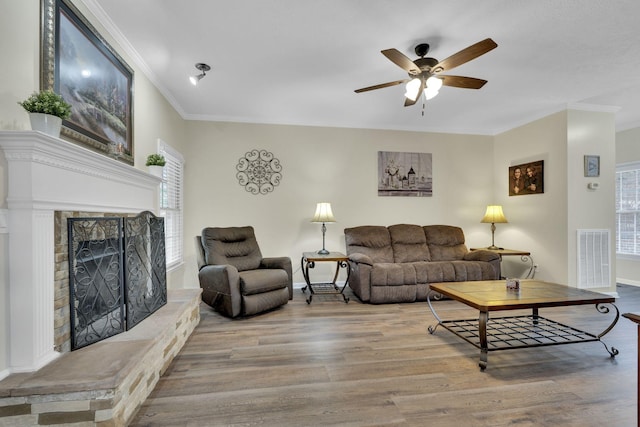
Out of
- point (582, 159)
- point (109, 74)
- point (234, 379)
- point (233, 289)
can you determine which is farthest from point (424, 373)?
point (582, 159)

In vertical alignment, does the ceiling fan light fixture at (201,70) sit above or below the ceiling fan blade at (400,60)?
above

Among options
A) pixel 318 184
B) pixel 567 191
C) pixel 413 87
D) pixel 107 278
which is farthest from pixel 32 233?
pixel 567 191

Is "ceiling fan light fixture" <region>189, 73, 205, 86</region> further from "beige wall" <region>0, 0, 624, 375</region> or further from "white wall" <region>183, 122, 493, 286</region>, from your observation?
"white wall" <region>183, 122, 493, 286</region>

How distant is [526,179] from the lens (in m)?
4.58

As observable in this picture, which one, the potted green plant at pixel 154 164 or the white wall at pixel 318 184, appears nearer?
the potted green plant at pixel 154 164

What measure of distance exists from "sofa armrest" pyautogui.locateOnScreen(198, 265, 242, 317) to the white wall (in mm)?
1195

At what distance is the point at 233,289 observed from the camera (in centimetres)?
316

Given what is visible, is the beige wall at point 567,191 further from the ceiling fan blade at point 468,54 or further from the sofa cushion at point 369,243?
the ceiling fan blade at point 468,54

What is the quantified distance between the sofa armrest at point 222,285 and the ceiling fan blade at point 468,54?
280cm

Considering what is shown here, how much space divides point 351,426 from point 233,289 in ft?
6.44

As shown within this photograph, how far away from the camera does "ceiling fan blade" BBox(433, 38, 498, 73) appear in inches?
80.3

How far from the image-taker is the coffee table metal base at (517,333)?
2.23m

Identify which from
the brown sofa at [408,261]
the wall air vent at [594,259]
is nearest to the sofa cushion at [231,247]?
the brown sofa at [408,261]

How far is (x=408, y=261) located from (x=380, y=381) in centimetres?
270
